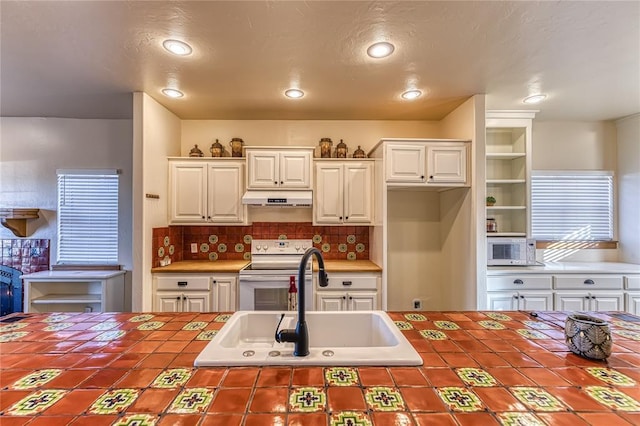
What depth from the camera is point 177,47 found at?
1959mm

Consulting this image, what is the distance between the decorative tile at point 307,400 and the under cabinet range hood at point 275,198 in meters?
2.31

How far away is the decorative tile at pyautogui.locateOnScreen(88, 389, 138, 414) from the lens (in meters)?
0.74

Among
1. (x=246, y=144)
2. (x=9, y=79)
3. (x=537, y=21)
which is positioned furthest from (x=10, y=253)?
(x=537, y=21)

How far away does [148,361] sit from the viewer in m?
0.99

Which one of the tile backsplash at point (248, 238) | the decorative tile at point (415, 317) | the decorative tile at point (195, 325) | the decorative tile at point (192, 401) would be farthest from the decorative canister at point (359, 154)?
the decorative tile at point (192, 401)

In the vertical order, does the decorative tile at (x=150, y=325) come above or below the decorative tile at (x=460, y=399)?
below

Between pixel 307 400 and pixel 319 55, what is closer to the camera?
pixel 307 400

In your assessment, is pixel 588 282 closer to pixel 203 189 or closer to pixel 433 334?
pixel 433 334

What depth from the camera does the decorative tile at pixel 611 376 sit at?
34.4 inches

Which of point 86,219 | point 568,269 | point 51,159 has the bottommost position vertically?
point 568,269

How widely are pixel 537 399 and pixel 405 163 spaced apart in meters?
2.34

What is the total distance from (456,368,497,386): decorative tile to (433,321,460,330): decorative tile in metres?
0.37

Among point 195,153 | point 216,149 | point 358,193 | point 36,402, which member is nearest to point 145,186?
point 195,153

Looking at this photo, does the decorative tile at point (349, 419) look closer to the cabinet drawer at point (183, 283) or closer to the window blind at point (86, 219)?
the cabinet drawer at point (183, 283)
